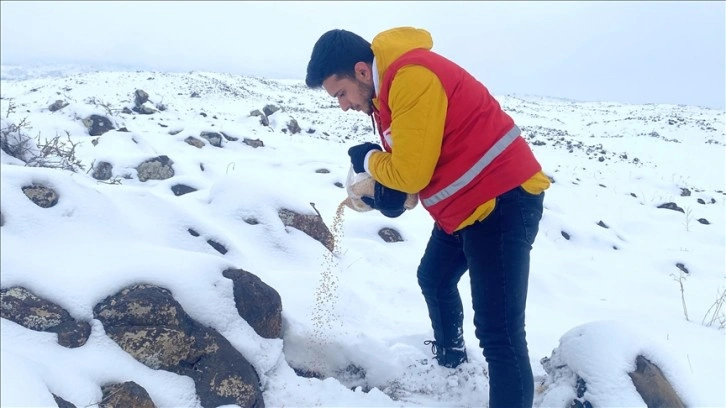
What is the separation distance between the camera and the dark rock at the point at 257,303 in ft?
7.93

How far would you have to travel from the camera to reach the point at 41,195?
2.18 meters

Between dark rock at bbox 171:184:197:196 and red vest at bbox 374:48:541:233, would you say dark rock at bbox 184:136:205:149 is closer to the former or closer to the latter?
dark rock at bbox 171:184:197:196

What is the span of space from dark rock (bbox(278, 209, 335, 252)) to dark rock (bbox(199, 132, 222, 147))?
4.46 meters

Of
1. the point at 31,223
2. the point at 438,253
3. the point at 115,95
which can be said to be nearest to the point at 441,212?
the point at 438,253

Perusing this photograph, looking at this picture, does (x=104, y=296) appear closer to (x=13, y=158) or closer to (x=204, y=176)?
(x=13, y=158)

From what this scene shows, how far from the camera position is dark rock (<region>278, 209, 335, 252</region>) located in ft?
12.3

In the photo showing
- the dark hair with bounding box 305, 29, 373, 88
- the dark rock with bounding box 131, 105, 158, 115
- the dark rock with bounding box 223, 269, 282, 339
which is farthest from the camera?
the dark rock with bounding box 131, 105, 158, 115

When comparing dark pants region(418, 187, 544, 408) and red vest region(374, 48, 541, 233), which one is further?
dark pants region(418, 187, 544, 408)

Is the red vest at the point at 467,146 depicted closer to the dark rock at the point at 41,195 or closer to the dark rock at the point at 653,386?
the dark rock at the point at 653,386

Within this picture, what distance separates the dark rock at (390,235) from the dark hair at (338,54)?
2.78 m

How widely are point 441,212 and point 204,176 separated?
4160mm

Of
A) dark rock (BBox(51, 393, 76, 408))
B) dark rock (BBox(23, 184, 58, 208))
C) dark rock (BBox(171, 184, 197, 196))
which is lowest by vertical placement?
dark rock (BBox(171, 184, 197, 196))

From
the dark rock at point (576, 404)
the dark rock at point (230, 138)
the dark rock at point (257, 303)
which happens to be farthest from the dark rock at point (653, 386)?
the dark rock at point (230, 138)

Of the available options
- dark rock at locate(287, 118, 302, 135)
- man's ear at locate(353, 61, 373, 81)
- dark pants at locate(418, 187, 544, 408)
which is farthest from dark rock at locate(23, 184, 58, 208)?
dark rock at locate(287, 118, 302, 135)
